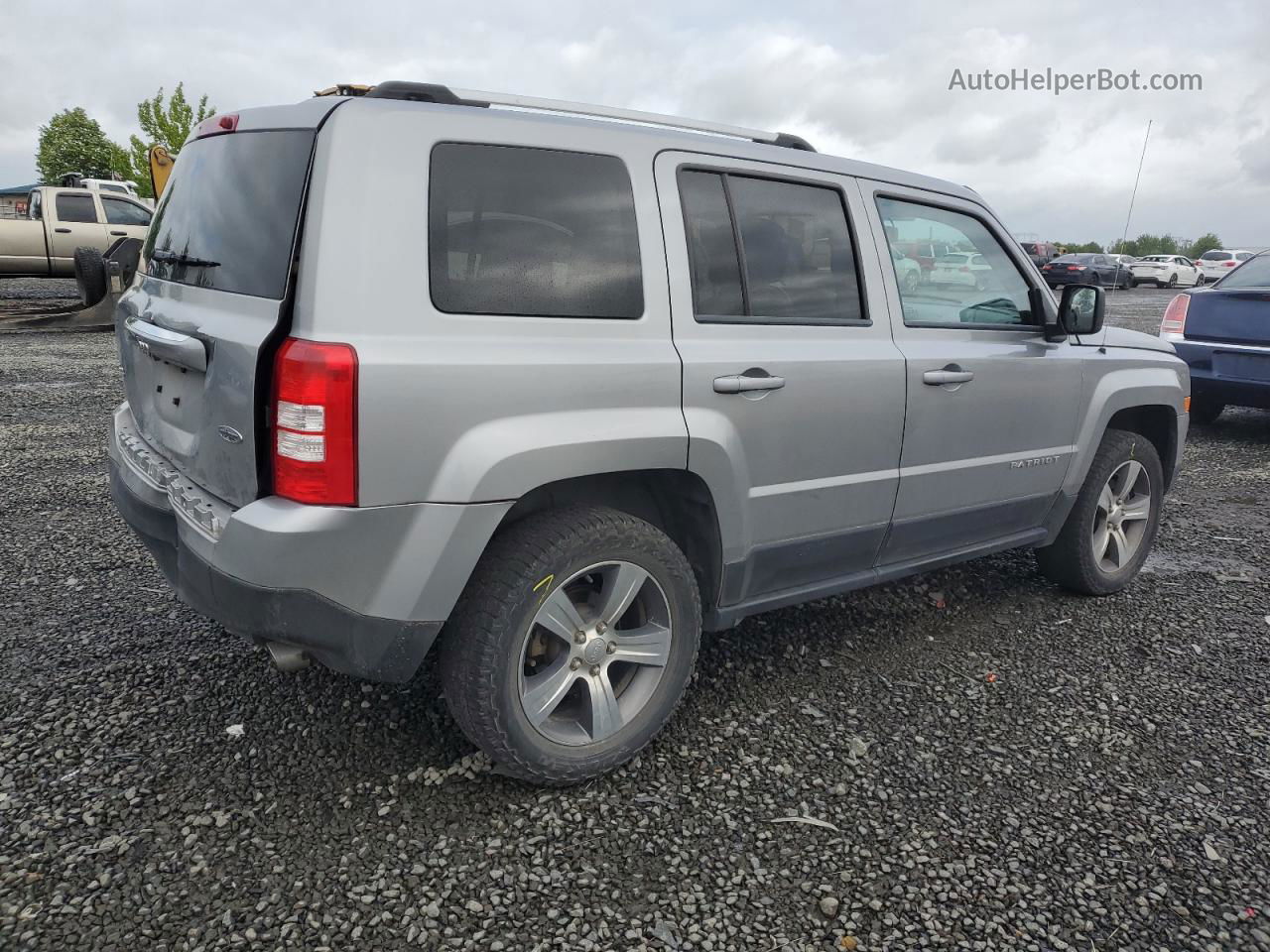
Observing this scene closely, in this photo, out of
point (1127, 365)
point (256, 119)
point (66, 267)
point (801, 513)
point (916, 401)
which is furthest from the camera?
point (66, 267)

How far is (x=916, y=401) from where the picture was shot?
129 inches

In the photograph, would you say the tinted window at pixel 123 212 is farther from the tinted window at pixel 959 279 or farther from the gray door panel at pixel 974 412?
the gray door panel at pixel 974 412

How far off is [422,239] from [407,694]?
1575 mm

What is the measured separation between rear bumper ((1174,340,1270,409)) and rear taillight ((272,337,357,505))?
745cm

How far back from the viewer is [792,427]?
294 centimetres

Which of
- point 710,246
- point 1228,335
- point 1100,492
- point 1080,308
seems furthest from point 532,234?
point 1228,335

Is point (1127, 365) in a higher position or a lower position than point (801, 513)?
higher

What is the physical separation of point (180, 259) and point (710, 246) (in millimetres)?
1590

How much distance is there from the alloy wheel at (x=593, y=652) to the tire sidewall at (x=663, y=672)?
0.07 ft

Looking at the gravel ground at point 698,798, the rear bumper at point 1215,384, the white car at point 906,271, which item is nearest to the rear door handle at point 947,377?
the white car at point 906,271

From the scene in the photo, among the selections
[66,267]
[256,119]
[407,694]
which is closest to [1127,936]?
[407,694]

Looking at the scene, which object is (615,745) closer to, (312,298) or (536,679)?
(536,679)

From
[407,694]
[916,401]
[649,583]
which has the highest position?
[916,401]

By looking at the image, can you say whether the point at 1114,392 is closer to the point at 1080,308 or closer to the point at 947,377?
the point at 1080,308
